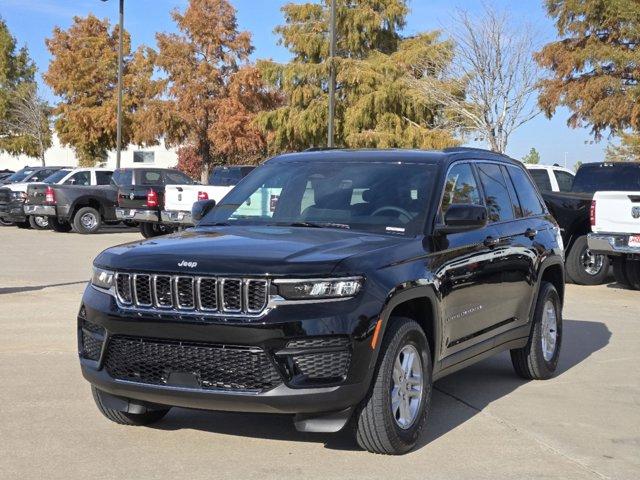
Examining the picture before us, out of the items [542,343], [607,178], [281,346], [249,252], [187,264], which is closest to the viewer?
[281,346]

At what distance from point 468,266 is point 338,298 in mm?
1672

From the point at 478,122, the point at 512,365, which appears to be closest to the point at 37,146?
the point at 478,122

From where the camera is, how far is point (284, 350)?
5.09 meters

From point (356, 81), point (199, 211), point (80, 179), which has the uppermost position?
point (356, 81)

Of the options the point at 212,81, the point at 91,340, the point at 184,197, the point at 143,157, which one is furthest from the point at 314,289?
the point at 143,157

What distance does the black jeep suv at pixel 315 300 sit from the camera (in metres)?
5.14

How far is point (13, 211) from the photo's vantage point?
2794cm

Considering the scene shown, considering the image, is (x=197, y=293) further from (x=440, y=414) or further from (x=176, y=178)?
(x=176, y=178)

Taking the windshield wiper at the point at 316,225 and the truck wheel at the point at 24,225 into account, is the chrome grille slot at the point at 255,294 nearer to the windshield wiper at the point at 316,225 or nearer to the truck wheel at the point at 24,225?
the windshield wiper at the point at 316,225

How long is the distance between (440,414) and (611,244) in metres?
7.54

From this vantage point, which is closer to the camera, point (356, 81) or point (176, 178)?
point (176, 178)

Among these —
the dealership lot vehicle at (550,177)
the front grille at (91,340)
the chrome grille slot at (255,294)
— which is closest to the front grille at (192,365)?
the front grille at (91,340)

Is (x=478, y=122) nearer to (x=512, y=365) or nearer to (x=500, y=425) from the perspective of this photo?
(x=512, y=365)

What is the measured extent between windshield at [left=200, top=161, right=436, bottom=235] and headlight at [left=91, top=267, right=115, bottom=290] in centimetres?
120
